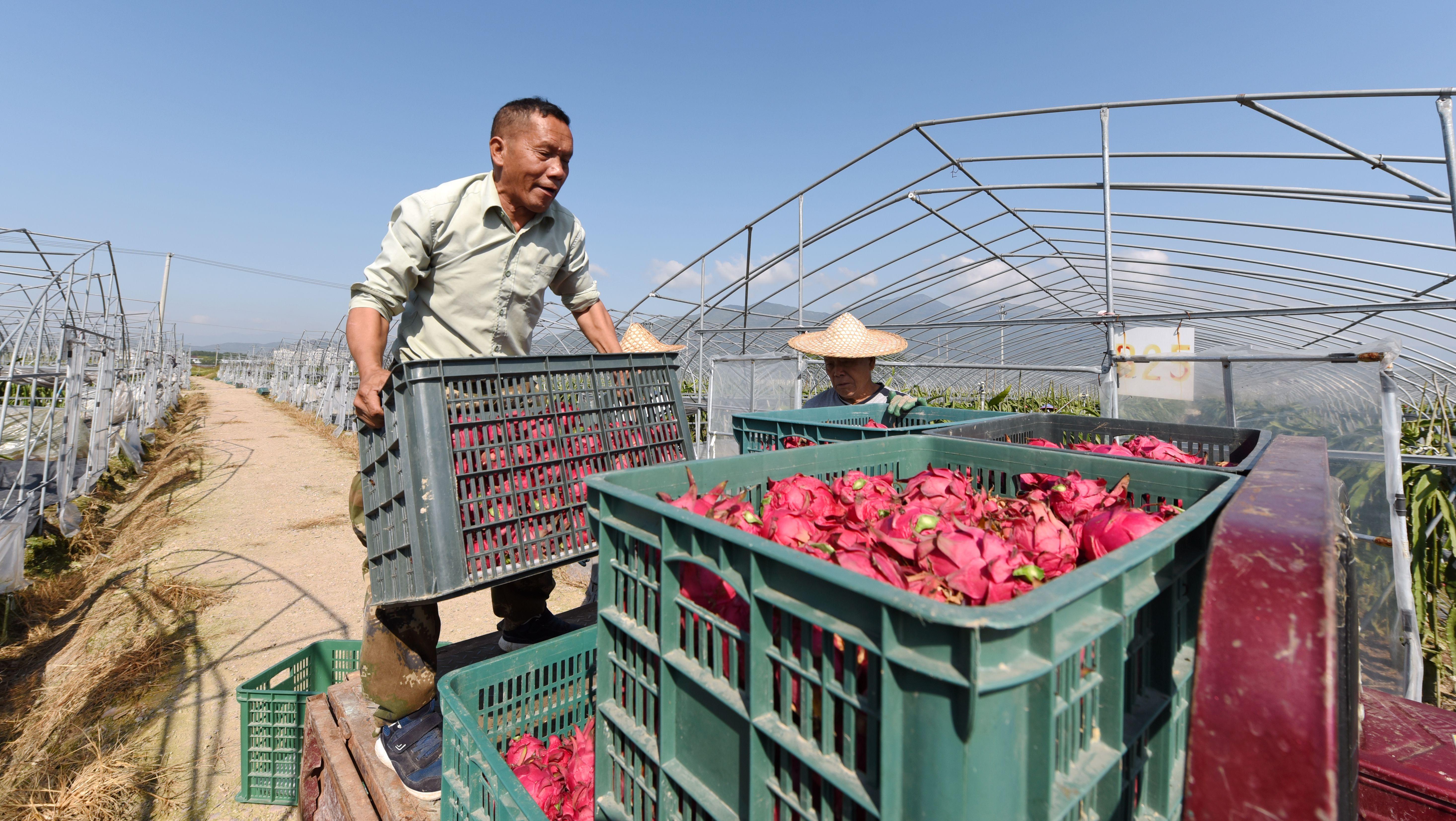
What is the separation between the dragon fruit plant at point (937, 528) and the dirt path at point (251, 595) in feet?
9.04

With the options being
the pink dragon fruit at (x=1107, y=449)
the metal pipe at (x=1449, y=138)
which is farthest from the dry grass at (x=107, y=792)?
the metal pipe at (x=1449, y=138)

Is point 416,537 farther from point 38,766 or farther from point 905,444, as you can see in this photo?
point 38,766

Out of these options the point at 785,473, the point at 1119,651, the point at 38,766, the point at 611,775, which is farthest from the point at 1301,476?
the point at 38,766

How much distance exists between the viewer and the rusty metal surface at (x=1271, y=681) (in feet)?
1.56

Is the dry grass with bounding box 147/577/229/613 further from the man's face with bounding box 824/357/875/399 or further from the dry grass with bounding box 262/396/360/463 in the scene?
the man's face with bounding box 824/357/875/399

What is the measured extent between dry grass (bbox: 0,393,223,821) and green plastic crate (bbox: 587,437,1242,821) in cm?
296

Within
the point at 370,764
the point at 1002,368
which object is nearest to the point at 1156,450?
the point at 370,764

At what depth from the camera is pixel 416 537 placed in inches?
49.5

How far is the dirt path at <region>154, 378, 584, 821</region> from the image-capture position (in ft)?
9.20

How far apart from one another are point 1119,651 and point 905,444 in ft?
3.40

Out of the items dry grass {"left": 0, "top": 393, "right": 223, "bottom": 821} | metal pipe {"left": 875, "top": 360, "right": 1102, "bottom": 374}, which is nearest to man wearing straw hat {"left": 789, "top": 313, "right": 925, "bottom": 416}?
metal pipe {"left": 875, "top": 360, "right": 1102, "bottom": 374}

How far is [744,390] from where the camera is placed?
764 centimetres

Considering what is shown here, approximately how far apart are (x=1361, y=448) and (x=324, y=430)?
19.0 m

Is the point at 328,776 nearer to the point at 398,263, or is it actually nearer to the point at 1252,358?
the point at 398,263
